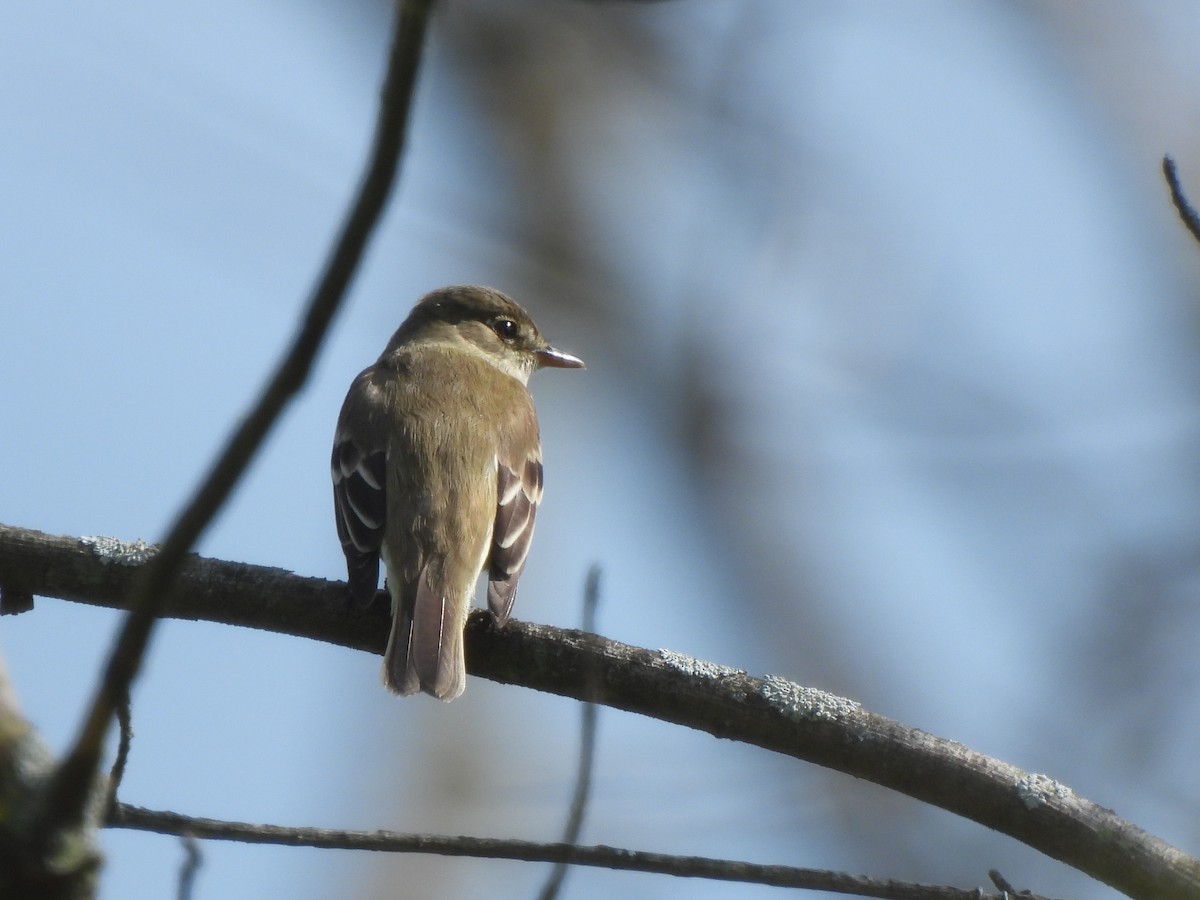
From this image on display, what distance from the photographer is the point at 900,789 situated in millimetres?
4012

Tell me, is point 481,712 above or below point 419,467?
above

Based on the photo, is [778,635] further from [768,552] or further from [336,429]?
[336,429]

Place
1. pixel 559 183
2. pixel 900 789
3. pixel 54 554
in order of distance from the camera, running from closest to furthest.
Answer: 1. pixel 900 789
2. pixel 54 554
3. pixel 559 183

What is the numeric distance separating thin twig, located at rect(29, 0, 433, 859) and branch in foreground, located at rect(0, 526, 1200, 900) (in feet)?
6.85

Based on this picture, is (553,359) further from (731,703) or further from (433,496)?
(731,703)

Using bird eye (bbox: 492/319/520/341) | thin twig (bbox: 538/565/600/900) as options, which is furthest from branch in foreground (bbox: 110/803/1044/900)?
bird eye (bbox: 492/319/520/341)

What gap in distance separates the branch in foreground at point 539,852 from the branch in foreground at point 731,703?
63cm

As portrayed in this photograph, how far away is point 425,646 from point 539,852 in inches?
83.7

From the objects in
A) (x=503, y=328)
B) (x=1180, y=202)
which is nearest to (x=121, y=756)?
(x=1180, y=202)

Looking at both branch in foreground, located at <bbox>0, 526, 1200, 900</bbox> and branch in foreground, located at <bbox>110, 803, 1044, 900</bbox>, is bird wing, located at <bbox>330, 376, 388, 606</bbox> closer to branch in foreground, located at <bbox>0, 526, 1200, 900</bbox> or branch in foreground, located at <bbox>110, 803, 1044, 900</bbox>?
branch in foreground, located at <bbox>0, 526, 1200, 900</bbox>

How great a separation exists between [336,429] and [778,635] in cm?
425

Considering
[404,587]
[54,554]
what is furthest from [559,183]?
[54,554]

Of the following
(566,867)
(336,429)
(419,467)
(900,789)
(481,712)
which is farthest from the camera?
(481,712)

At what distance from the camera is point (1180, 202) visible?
3496 mm
